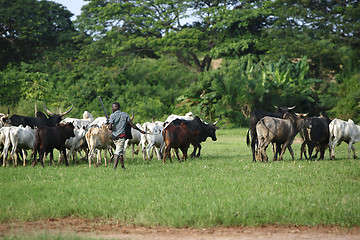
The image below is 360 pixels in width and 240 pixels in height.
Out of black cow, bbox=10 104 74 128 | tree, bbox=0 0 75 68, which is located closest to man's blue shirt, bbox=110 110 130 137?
black cow, bbox=10 104 74 128

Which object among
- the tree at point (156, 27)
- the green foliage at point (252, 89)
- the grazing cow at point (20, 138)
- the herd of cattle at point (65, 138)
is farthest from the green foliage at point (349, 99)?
the grazing cow at point (20, 138)

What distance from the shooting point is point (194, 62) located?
150 feet

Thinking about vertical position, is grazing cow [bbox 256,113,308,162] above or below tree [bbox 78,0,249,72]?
below

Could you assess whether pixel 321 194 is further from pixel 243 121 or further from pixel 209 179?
pixel 243 121

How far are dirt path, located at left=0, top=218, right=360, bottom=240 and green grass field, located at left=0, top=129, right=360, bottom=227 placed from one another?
0.19 m

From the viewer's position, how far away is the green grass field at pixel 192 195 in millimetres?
7977

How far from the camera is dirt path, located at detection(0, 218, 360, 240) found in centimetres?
723

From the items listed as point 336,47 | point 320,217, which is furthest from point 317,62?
point 320,217

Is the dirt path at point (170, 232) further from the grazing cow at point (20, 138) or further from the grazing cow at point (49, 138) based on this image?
the grazing cow at point (20, 138)

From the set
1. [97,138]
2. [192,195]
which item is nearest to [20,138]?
[97,138]

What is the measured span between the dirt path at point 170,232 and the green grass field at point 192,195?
19cm

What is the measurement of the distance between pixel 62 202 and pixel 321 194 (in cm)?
494

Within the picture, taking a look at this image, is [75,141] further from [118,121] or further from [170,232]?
[170,232]

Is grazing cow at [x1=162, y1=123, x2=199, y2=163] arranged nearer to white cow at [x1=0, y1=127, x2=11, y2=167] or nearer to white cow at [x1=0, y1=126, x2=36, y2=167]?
white cow at [x1=0, y1=126, x2=36, y2=167]
